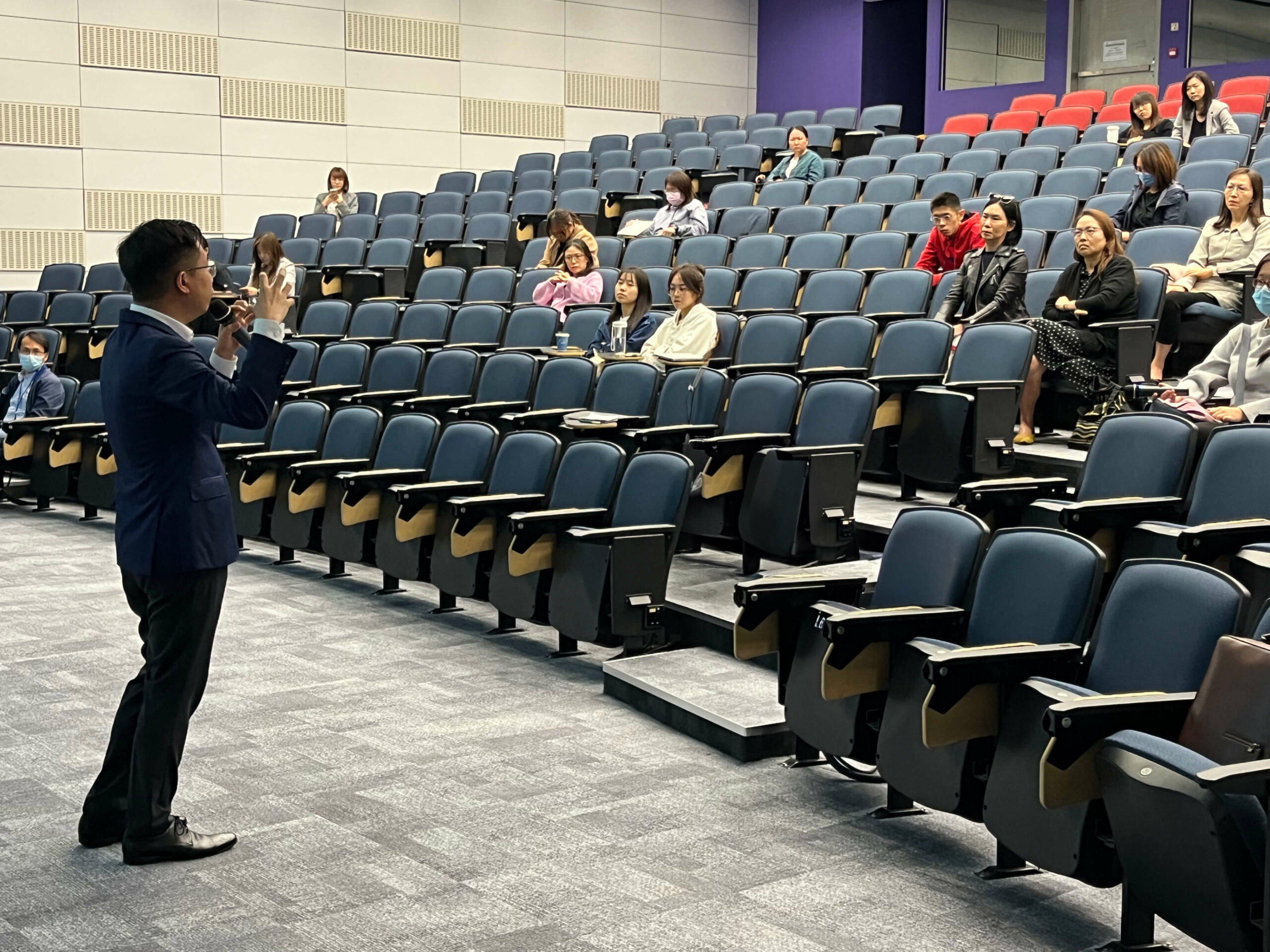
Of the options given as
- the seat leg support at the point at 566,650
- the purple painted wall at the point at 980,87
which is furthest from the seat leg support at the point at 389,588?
the purple painted wall at the point at 980,87

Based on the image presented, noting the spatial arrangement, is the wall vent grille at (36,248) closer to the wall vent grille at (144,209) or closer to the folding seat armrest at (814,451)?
the wall vent grille at (144,209)

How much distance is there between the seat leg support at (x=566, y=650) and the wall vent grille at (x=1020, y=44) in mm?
7387

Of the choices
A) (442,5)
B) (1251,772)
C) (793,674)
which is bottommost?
(793,674)

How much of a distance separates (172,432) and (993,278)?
9.07 feet

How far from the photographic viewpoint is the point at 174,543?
1.96 metres

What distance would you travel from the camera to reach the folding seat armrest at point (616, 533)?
2.96 meters

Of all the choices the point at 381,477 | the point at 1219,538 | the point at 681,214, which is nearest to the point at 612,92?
the point at 681,214

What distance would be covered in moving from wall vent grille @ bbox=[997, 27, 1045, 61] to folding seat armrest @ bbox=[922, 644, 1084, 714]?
27.0ft

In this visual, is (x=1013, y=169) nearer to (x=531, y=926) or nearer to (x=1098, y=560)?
(x=1098, y=560)

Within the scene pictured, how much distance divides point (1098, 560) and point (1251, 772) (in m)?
0.55

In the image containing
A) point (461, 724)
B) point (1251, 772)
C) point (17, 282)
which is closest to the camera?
point (1251, 772)

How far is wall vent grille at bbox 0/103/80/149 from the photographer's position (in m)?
7.86

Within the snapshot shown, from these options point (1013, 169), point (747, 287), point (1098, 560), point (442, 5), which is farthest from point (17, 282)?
point (1098, 560)

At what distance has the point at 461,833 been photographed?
7.06 ft
